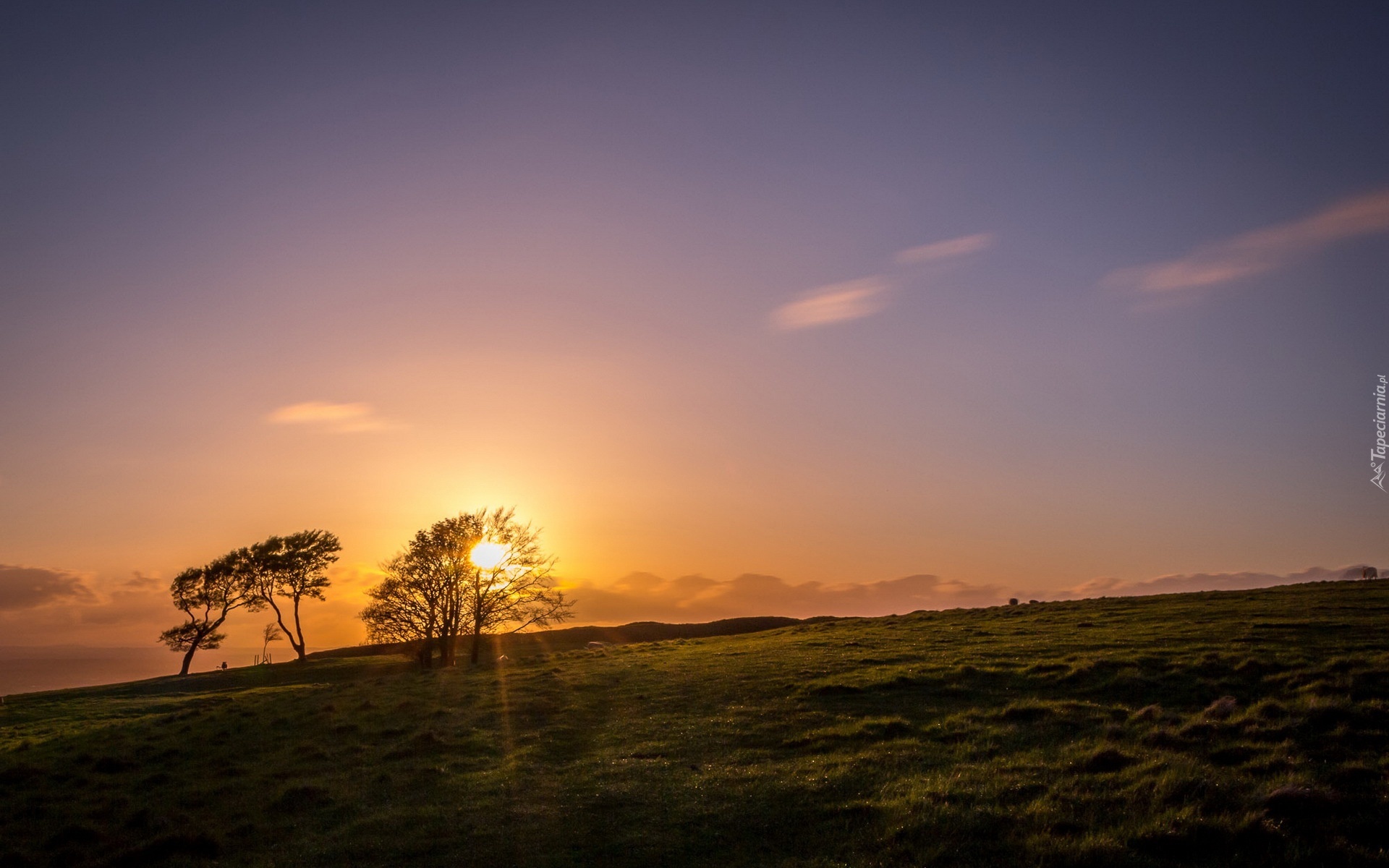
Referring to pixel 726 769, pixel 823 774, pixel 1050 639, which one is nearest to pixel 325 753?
pixel 726 769

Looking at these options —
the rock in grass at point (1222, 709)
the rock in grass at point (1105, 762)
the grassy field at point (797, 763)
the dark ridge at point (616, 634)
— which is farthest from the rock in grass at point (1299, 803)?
the dark ridge at point (616, 634)

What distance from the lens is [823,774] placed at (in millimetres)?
20219

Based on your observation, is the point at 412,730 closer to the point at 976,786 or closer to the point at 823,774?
the point at 823,774

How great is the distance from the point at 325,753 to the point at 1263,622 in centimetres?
4468

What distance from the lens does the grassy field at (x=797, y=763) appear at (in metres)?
14.5

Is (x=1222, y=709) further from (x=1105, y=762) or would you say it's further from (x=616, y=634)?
(x=616, y=634)

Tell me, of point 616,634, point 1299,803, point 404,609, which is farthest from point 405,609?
point 1299,803

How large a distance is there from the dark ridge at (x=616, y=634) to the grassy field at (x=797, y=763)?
50928mm

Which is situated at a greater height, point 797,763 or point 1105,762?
point 1105,762

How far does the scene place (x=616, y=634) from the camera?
10531 centimetres

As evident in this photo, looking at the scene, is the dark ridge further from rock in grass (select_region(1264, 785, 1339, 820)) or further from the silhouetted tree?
rock in grass (select_region(1264, 785, 1339, 820))

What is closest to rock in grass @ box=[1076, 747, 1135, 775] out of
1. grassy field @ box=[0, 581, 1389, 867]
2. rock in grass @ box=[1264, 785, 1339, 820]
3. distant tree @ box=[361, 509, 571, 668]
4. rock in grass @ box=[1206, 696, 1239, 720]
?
grassy field @ box=[0, 581, 1389, 867]

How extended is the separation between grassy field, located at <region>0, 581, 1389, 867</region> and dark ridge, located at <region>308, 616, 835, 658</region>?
50928 mm

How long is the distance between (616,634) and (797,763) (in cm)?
8637
